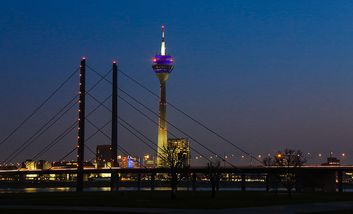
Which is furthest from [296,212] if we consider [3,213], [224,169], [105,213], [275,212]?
[224,169]

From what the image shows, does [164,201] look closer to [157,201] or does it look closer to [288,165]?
[157,201]

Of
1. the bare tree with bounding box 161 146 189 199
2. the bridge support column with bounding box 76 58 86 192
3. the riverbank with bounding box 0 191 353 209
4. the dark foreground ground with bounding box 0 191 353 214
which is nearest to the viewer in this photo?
the dark foreground ground with bounding box 0 191 353 214

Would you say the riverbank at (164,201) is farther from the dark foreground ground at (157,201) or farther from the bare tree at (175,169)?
the bare tree at (175,169)

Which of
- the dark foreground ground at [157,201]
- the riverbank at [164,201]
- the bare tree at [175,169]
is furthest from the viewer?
the bare tree at [175,169]

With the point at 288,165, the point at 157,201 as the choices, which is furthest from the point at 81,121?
the point at 157,201

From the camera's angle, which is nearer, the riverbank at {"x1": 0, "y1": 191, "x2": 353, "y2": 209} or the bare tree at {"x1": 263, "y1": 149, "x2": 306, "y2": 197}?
the riverbank at {"x1": 0, "y1": 191, "x2": 353, "y2": 209}

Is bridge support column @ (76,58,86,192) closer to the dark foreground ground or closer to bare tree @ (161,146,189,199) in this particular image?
bare tree @ (161,146,189,199)

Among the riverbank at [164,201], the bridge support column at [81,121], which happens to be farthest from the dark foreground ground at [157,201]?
the bridge support column at [81,121]

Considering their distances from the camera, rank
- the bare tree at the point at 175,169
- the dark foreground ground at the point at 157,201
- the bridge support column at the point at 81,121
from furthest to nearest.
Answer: the bridge support column at the point at 81,121 → the bare tree at the point at 175,169 → the dark foreground ground at the point at 157,201

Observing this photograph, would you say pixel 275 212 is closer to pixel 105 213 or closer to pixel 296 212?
pixel 296 212

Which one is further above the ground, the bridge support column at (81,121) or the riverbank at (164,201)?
the bridge support column at (81,121)

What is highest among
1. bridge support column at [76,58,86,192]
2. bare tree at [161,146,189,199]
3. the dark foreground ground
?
bridge support column at [76,58,86,192]

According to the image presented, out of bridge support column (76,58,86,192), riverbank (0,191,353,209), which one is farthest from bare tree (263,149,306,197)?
bridge support column (76,58,86,192)

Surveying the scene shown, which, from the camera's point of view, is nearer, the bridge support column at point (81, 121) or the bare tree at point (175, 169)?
the bare tree at point (175, 169)
